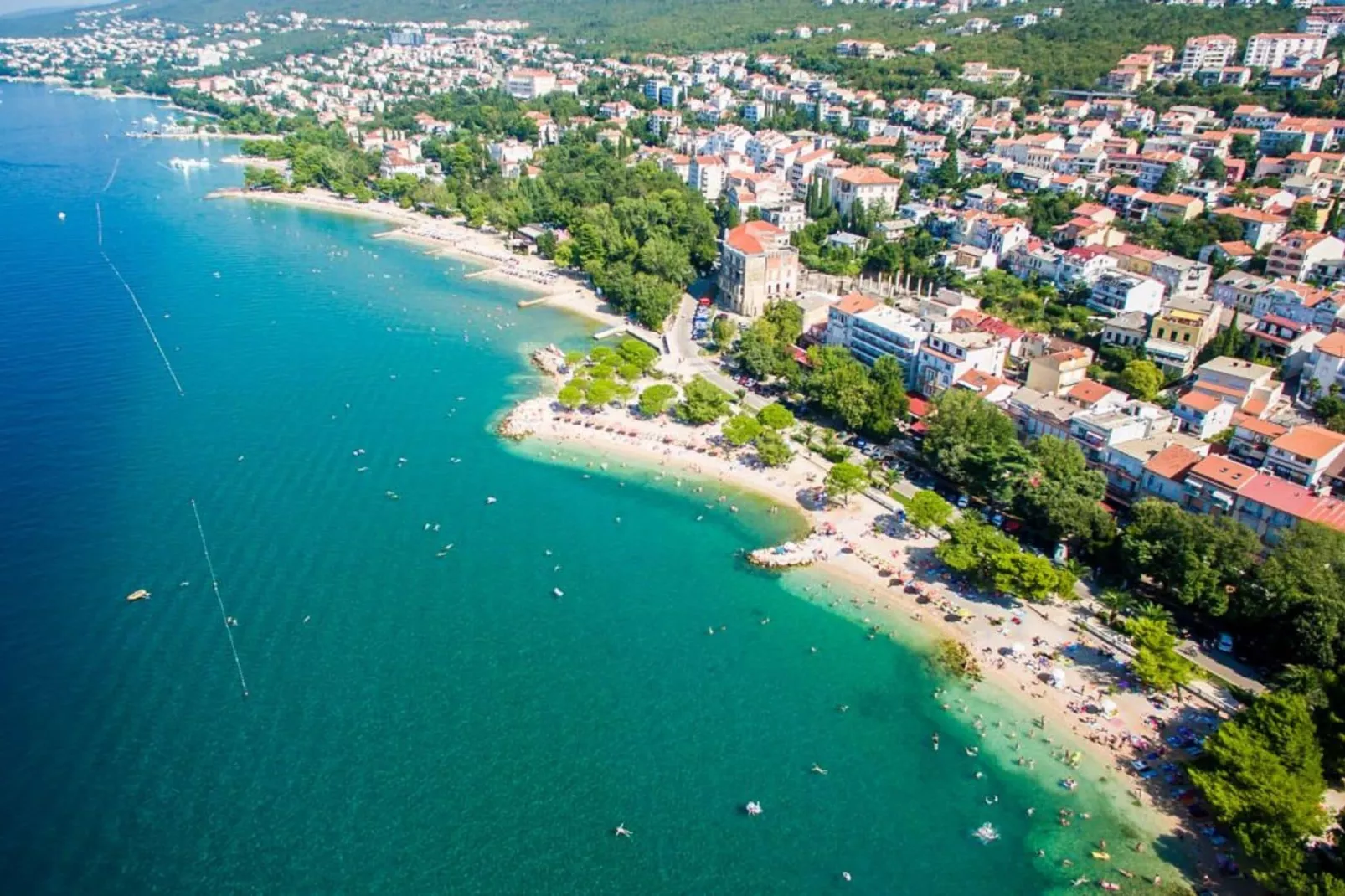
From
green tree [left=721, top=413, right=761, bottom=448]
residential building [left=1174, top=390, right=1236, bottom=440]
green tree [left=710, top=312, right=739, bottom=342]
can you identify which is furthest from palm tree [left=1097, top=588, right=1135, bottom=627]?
green tree [left=710, top=312, right=739, bottom=342]

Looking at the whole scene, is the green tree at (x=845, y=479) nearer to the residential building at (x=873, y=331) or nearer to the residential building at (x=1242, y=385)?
the residential building at (x=873, y=331)

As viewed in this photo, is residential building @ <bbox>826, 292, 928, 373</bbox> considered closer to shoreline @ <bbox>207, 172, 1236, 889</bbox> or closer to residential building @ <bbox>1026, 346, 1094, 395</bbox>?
residential building @ <bbox>1026, 346, 1094, 395</bbox>

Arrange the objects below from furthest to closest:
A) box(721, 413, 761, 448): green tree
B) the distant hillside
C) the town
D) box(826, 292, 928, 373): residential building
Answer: the distant hillside → box(826, 292, 928, 373): residential building → box(721, 413, 761, 448): green tree → the town

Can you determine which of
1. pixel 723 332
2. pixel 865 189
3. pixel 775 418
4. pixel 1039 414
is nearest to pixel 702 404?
pixel 775 418

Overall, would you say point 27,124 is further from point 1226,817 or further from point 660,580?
point 1226,817

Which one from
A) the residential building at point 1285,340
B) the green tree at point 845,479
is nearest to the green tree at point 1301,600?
the green tree at point 845,479

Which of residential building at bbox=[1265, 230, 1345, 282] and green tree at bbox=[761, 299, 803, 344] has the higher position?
residential building at bbox=[1265, 230, 1345, 282]
